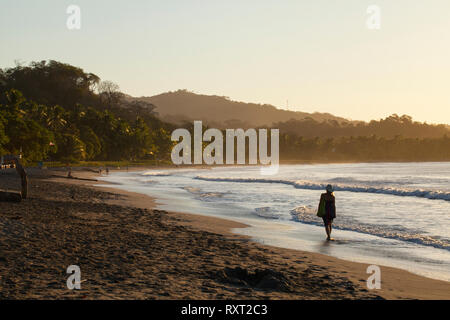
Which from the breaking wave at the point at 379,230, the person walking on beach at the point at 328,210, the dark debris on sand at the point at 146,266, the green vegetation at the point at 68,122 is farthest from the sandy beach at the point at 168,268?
the green vegetation at the point at 68,122

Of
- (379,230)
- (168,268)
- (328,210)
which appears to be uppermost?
(328,210)

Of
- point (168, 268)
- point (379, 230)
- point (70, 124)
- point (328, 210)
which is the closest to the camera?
point (168, 268)

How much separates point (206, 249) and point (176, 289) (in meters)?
4.11

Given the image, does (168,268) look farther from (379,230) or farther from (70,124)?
(70,124)

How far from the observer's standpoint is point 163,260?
32.4 feet

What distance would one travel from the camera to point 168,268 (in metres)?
9.09

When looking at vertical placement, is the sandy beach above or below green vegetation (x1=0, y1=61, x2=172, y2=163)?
below

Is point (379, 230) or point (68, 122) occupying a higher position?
point (68, 122)

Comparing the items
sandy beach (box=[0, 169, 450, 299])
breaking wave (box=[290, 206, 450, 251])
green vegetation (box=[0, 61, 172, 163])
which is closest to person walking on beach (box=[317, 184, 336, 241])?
breaking wave (box=[290, 206, 450, 251])

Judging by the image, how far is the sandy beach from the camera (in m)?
7.41

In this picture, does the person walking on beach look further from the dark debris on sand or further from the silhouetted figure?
the dark debris on sand

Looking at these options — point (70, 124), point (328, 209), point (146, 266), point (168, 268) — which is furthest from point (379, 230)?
point (70, 124)

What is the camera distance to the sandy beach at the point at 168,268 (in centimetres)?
741
